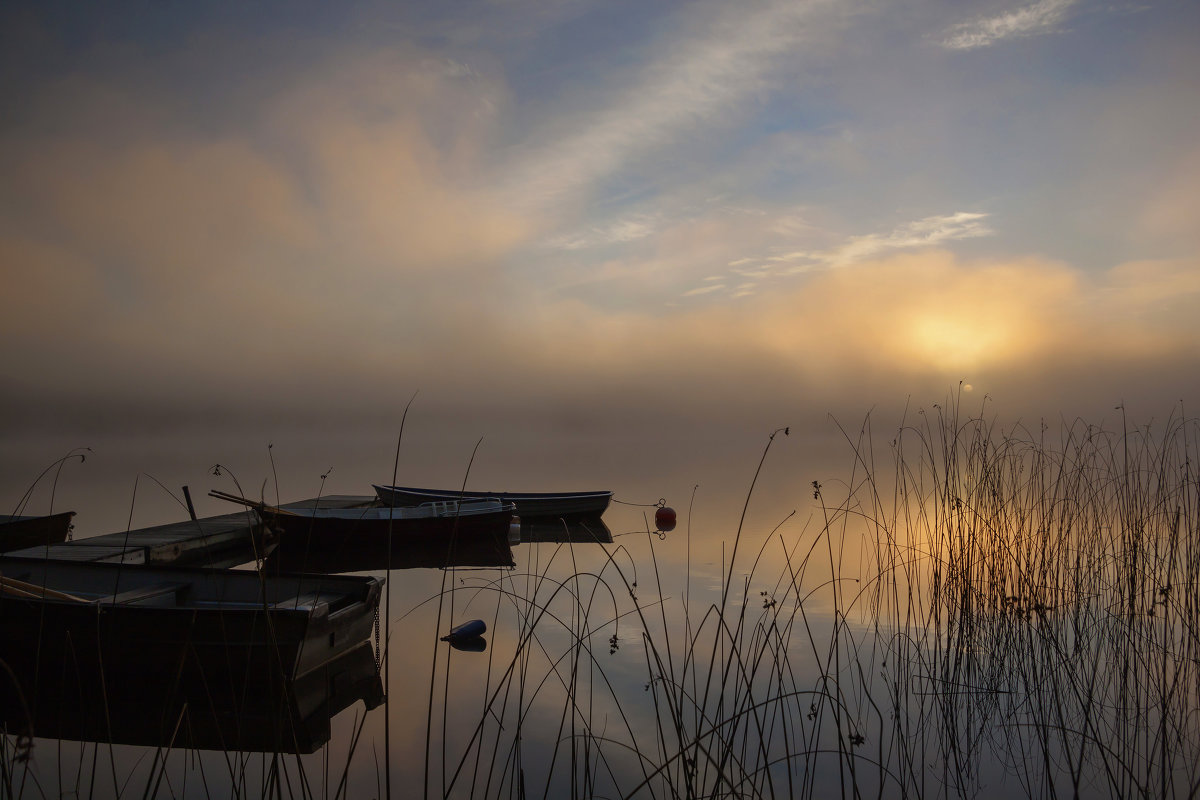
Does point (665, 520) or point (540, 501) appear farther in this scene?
point (665, 520)

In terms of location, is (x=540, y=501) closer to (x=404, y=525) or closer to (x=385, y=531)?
(x=404, y=525)

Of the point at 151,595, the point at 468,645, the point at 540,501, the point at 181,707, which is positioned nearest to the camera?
the point at 181,707

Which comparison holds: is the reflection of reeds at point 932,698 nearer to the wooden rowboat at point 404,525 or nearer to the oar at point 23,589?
the oar at point 23,589

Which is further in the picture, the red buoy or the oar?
the red buoy

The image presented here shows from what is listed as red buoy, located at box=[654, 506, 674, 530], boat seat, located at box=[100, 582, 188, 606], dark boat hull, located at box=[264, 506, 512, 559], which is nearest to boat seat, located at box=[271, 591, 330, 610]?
boat seat, located at box=[100, 582, 188, 606]

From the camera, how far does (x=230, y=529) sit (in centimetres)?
1486

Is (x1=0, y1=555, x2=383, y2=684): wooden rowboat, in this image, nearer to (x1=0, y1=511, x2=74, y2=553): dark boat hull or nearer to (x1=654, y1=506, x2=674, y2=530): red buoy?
(x1=0, y1=511, x2=74, y2=553): dark boat hull

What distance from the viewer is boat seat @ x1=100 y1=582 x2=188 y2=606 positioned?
22.1 ft

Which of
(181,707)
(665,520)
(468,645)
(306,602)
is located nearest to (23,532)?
(181,707)

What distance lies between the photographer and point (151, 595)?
6992 mm

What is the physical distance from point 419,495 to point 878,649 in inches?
568

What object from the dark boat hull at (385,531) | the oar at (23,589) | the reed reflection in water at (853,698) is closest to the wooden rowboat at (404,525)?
the dark boat hull at (385,531)

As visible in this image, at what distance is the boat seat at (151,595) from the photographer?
22.1ft

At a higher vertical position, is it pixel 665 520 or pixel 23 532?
pixel 23 532
